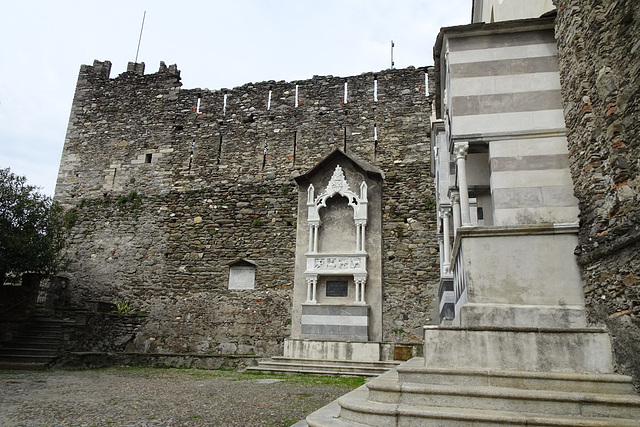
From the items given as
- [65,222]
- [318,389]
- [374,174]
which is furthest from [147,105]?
Result: [318,389]

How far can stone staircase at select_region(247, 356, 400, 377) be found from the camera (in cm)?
883

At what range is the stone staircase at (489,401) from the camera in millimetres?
3240

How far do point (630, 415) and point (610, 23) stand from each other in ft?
11.0

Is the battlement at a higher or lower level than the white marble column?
higher

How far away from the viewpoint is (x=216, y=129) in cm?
1374

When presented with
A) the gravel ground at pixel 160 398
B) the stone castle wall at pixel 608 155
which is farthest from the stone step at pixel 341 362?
the stone castle wall at pixel 608 155

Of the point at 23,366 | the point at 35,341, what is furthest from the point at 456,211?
the point at 35,341

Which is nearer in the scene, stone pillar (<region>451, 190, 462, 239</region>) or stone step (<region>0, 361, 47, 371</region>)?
stone pillar (<region>451, 190, 462, 239</region>)

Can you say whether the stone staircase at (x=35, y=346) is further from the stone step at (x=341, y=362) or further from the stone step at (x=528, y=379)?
the stone step at (x=528, y=379)

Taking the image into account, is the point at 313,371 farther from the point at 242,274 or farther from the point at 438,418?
the point at 438,418

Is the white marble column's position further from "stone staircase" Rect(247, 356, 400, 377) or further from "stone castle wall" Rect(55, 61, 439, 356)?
"stone castle wall" Rect(55, 61, 439, 356)

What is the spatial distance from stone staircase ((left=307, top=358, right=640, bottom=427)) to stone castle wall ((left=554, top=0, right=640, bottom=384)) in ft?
Result: 1.26

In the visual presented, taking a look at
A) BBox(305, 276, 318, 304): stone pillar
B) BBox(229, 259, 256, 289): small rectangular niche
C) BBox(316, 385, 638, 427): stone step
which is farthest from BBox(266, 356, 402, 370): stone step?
BBox(316, 385, 638, 427): stone step

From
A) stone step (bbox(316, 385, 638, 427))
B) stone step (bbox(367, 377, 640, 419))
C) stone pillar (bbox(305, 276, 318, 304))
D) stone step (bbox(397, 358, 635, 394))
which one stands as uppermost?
stone pillar (bbox(305, 276, 318, 304))
